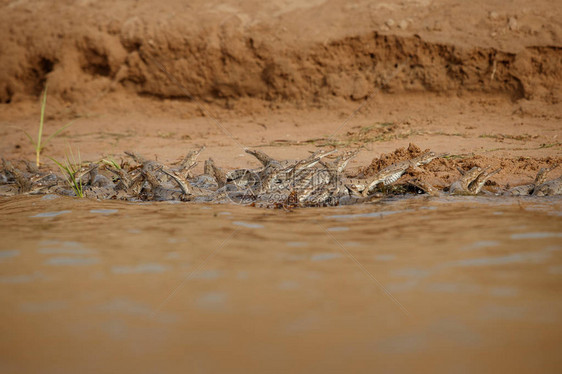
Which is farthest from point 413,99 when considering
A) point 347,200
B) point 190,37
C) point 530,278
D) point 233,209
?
point 530,278

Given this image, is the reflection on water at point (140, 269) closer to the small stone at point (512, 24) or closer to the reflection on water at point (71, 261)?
the reflection on water at point (71, 261)

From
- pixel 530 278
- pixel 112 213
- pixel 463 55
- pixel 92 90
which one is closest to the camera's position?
pixel 530 278

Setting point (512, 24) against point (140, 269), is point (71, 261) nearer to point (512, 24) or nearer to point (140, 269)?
point (140, 269)

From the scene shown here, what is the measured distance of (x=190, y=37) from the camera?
365 inches

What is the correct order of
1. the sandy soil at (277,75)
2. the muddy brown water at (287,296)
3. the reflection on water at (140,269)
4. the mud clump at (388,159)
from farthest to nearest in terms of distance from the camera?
the sandy soil at (277,75), the mud clump at (388,159), the reflection on water at (140,269), the muddy brown water at (287,296)

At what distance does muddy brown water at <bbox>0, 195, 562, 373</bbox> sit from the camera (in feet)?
5.30

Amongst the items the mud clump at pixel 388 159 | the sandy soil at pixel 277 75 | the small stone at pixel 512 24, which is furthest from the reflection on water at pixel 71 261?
the small stone at pixel 512 24

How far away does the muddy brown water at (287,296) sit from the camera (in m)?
1.61

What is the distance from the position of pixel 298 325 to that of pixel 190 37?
8257 millimetres

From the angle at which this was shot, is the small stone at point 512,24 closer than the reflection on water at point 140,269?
No

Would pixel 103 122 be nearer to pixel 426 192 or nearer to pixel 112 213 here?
pixel 112 213

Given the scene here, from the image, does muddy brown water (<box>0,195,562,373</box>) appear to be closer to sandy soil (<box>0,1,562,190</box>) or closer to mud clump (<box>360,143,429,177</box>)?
mud clump (<box>360,143,429,177</box>)

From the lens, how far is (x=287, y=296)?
2.04 meters

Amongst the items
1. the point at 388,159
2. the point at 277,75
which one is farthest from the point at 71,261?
the point at 277,75
